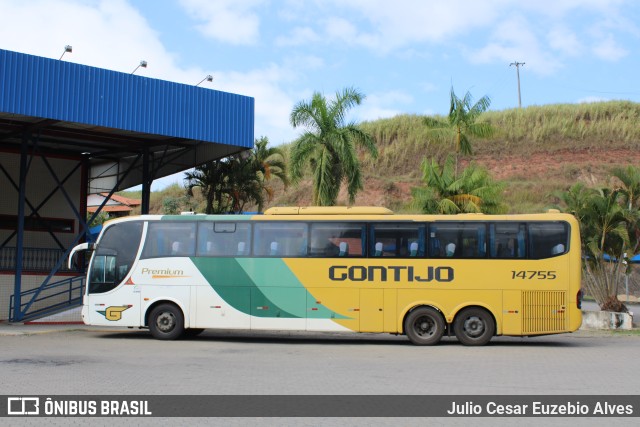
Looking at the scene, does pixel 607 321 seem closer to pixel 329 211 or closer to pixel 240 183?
pixel 329 211

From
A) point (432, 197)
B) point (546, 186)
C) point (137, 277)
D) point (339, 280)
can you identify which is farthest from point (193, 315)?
point (546, 186)

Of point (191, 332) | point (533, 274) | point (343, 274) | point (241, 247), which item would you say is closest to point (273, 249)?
point (241, 247)

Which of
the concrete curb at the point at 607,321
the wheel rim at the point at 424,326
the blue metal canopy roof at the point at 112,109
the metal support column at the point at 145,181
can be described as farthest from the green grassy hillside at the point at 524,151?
the wheel rim at the point at 424,326

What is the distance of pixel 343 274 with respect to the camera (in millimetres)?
19359

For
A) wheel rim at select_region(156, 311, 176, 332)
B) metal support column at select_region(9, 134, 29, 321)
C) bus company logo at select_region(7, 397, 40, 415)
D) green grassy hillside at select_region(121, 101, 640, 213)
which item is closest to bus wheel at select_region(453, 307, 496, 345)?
wheel rim at select_region(156, 311, 176, 332)

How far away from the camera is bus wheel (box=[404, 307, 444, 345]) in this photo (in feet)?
62.7

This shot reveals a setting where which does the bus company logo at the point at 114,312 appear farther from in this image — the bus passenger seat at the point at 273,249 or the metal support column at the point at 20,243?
the metal support column at the point at 20,243

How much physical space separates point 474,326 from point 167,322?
7669mm

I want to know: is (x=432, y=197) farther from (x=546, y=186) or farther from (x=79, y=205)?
(x=546, y=186)

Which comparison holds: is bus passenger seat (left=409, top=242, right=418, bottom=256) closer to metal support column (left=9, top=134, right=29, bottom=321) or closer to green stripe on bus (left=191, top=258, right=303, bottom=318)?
green stripe on bus (left=191, top=258, right=303, bottom=318)

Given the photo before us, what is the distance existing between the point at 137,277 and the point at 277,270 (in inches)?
142

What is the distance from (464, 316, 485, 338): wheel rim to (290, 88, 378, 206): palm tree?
985cm

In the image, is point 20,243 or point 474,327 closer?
point 474,327

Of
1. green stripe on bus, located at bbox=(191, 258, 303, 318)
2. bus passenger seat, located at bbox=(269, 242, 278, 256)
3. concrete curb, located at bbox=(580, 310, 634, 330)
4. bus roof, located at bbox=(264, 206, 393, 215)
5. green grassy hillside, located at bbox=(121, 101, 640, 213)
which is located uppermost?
green grassy hillside, located at bbox=(121, 101, 640, 213)
